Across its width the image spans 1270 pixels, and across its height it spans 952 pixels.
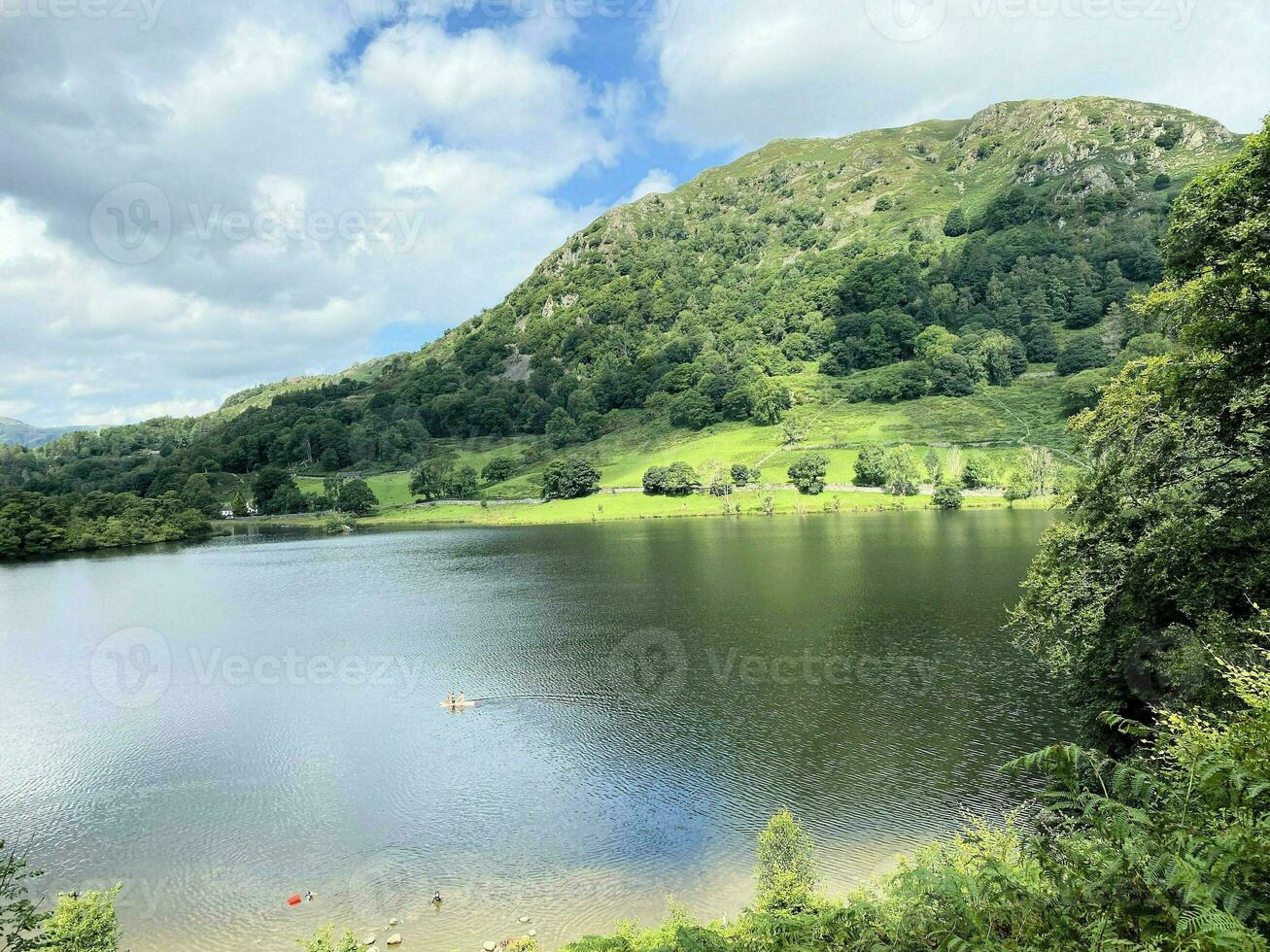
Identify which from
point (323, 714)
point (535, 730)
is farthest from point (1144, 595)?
point (323, 714)

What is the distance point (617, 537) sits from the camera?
108312mm

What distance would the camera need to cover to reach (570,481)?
503ft

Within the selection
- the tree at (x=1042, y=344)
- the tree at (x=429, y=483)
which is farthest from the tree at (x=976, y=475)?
the tree at (x=429, y=483)

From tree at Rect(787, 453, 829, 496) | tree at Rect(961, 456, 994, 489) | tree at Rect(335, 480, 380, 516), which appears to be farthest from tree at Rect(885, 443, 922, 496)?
tree at Rect(335, 480, 380, 516)

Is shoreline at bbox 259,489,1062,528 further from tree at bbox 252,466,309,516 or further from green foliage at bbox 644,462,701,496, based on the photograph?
tree at bbox 252,466,309,516

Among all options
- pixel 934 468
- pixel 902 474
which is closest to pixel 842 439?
pixel 934 468

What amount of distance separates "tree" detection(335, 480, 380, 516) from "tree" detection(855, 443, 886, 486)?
4423 inches

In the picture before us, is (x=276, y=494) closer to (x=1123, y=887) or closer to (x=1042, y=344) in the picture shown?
(x=1123, y=887)

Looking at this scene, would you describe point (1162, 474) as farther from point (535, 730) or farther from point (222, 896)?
point (222, 896)

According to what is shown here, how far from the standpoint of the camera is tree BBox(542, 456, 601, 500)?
154m

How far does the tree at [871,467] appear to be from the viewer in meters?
135

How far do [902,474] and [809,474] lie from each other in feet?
56.2

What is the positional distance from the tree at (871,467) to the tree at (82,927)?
13261 cm

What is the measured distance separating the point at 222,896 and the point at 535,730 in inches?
631
